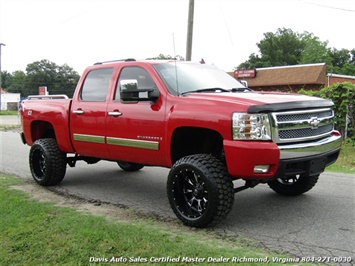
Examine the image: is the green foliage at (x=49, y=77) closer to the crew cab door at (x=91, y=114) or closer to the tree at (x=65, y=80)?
the tree at (x=65, y=80)

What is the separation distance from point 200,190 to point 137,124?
1.31 m

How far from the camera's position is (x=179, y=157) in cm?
508

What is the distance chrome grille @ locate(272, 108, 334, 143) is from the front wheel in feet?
2.42

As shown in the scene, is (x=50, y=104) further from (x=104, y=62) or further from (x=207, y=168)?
(x=207, y=168)

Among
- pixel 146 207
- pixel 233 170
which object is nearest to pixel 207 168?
pixel 233 170

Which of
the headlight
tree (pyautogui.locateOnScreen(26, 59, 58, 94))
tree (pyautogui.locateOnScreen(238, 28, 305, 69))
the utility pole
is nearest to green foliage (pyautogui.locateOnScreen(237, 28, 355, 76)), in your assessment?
tree (pyautogui.locateOnScreen(238, 28, 305, 69))

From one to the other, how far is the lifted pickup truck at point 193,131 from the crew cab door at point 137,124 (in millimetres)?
13

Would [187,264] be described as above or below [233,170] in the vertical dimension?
below

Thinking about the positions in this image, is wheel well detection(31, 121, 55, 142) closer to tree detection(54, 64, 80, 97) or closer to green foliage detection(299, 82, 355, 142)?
green foliage detection(299, 82, 355, 142)

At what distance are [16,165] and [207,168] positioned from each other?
6.56 m

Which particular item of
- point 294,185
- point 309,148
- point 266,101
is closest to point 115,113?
point 266,101

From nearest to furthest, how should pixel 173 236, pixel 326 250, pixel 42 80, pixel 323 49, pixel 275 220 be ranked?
1. pixel 326 250
2. pixel 173 236
3. pixel 275 220
4. pixel 323 49
5. pixel 42 80

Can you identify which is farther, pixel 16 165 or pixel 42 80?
pixel 42 80

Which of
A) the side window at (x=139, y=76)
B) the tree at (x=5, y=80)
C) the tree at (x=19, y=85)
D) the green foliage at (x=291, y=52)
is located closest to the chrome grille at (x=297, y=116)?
the side window at (x=139, y=76)
